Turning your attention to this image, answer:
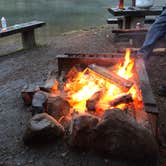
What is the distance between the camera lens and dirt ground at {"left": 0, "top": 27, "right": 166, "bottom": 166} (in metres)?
2.64

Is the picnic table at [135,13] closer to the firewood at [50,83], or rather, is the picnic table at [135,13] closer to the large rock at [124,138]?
the firewood at [50,83]

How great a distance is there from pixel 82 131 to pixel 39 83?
1.28m

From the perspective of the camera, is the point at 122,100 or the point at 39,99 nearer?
the point at 122,100

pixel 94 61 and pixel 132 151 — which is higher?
pixel 94 61

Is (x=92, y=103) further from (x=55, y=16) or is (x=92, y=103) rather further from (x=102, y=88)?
(x=55, y=16)

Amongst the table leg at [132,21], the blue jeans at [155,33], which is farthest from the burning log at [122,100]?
the table leg at [132,21]

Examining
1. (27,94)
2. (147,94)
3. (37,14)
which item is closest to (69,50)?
(27,94)

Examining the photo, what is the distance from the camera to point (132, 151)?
2.52 metres

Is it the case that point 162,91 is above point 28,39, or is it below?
below

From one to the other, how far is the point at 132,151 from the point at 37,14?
A: 10.8 meters

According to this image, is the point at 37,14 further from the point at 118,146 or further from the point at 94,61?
the point at 118,146

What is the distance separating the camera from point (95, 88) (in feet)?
11.2

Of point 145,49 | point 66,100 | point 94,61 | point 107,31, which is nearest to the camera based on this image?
point 66,100

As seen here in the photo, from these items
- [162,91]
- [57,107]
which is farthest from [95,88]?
[162,91]
